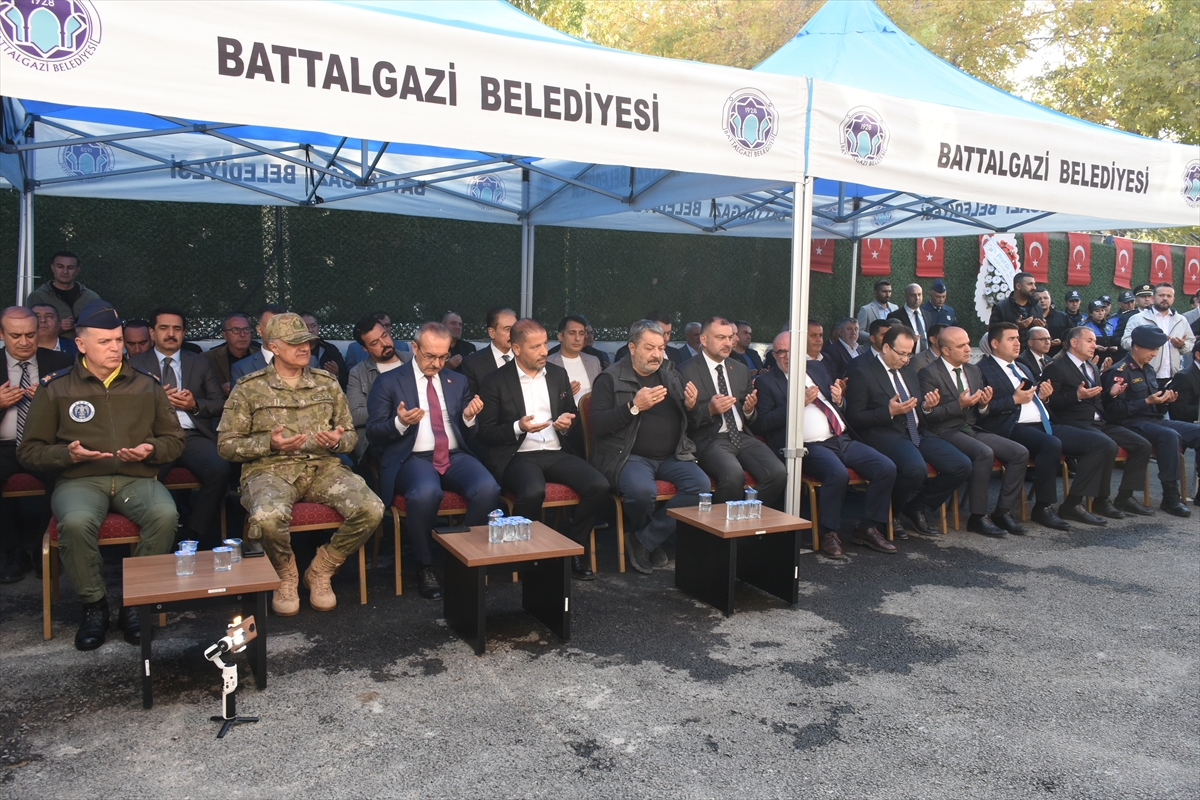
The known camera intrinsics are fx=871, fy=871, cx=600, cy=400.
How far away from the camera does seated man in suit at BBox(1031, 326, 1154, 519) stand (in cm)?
689

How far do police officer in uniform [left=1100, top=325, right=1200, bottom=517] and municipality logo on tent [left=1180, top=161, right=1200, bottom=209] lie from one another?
3.35 feet

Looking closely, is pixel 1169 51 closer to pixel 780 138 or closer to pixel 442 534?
pixel 780 138

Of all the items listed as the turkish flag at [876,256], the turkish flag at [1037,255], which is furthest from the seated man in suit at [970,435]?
the turkish flag at [1037,255]

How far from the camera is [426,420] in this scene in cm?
496

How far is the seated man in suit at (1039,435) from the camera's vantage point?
21.3ft

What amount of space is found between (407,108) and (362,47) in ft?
0.97

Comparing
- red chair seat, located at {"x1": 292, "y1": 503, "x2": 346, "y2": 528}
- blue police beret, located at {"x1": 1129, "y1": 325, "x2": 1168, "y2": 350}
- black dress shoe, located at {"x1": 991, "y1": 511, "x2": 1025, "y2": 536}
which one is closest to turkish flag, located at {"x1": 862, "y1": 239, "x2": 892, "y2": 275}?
blue police beret, located at {"x1": 1129, "y1": 325, "x2": 1168, "y2": 350}

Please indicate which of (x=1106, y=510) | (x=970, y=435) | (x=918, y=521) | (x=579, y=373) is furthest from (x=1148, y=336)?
(x=579, y=373)

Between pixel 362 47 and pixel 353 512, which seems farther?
pixel 353 512

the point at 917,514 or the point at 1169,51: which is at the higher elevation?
the point at 1169,51

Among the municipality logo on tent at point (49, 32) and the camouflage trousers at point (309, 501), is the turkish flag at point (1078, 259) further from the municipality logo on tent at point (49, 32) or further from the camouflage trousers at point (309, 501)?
the municipality logo on tent at point (49, 32)

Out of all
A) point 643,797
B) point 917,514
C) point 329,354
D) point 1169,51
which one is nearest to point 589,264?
point 329,354

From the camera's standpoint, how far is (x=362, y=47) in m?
3.67

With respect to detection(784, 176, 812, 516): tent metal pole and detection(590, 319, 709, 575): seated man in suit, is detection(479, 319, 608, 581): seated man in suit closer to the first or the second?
detection(590, 319, 709, 575): seated man in suit
